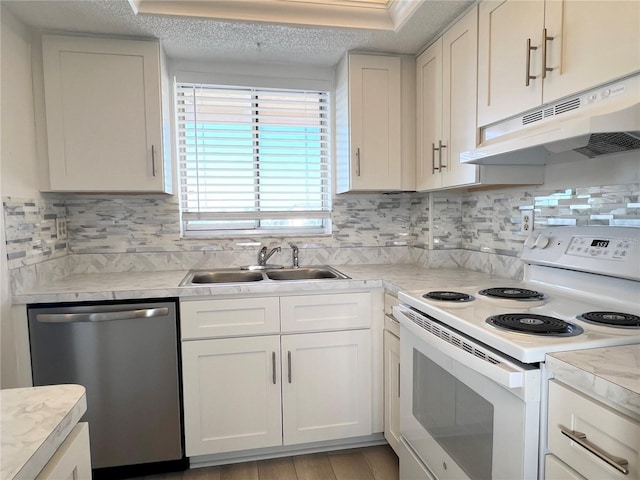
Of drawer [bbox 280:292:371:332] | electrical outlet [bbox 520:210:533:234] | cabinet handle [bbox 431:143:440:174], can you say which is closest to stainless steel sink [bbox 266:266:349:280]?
drawer [bbox 280:292:371:332]

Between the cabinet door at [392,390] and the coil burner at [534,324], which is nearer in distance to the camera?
the coil burner at [534,324]

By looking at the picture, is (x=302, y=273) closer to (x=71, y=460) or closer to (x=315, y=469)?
(x=315, y=469)

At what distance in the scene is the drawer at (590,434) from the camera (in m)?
0.76

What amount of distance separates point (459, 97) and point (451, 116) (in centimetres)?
10

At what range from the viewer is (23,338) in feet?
5.59

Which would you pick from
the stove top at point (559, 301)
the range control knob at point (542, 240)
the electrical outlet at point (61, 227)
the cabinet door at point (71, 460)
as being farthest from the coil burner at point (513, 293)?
the electrical outlet at point (61, 227)

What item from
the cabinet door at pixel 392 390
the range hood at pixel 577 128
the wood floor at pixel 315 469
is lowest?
the wood floor at pixel 315 469

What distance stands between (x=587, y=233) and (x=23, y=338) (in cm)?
235

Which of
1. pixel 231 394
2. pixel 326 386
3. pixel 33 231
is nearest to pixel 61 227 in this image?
pixel 33 231

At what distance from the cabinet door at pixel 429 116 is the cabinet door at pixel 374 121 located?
0.12 meters

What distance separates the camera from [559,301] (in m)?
1.46

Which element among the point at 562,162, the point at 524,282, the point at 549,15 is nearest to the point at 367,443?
the point at 524,282

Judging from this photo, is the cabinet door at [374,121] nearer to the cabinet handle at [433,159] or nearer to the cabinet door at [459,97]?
the cabinet handle at [433,159]

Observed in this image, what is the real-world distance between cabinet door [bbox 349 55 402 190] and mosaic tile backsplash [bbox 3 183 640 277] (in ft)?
1.08
